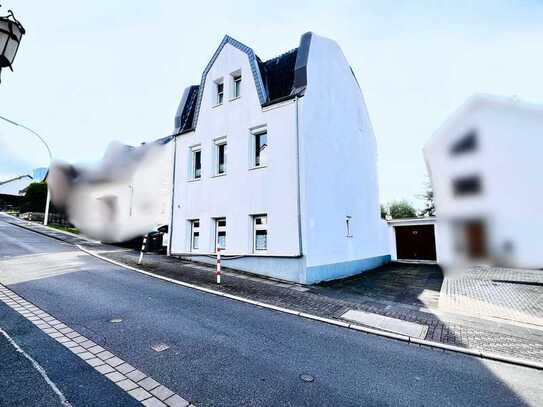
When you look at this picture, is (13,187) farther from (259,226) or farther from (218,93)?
(259,226)

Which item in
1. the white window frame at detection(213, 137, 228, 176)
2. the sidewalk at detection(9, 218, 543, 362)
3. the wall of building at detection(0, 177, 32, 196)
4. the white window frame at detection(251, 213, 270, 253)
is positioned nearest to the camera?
the sidewalk at detection(9, 218, 543, 362)

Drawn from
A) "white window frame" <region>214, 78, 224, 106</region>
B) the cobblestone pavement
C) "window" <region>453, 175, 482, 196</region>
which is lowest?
the cobblestone pavement

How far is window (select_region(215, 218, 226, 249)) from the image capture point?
12.8 metres

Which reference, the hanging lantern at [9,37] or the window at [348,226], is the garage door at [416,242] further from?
the hanging lantern at [9,37]

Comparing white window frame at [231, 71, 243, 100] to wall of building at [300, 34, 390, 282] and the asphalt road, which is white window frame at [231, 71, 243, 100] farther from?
the asphalt road

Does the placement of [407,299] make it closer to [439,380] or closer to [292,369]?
[439,380]

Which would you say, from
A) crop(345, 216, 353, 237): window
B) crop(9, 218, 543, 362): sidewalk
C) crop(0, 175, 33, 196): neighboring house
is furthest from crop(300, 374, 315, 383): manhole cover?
crop(0, 175, 33, 196): neighboring house

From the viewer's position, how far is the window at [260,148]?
12.2m

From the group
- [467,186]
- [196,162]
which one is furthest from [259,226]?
[467,186]

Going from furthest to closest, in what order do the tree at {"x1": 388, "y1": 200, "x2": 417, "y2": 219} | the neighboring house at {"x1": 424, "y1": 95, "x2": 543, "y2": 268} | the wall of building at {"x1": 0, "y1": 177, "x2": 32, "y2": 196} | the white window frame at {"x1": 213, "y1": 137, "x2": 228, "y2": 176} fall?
1. the wall of building at {"x1": 0, "y1": 177, "x2": 32, "y2": 196}
2. the tree at {"x1": 388, "y1": 200, "x2": 417, "y2": 219}
3. the white window frame at {"x1": 213, "y1": 137, "x2": 228, "y2": 176}
4. the neighboring house at {"x1": 424, "y1": 95, "x2": 543, "y2": 268}

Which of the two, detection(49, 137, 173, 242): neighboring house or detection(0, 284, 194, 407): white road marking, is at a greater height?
detection(49, 137, 173, 242): neighboring house

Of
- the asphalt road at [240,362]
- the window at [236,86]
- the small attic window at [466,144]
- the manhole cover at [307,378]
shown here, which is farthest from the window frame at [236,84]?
the manhole cover at [307,378]

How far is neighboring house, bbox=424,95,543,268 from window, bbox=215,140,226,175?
37.1 ft

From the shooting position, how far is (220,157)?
45.7ft
